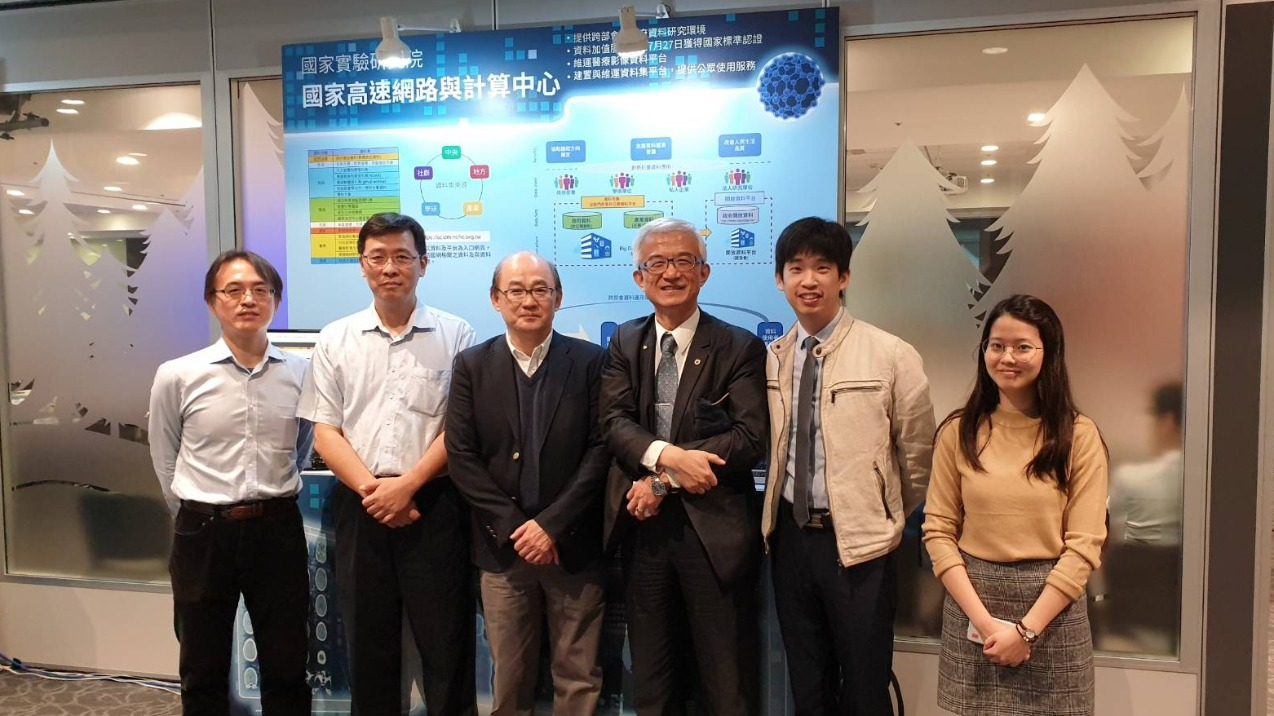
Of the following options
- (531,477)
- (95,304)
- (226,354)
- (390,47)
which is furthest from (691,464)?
(95,304)

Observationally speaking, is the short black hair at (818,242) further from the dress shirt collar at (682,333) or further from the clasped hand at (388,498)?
the clasped hand at (388,498)

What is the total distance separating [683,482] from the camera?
1979 mm

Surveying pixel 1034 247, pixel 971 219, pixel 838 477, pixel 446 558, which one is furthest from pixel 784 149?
pixel 446 558

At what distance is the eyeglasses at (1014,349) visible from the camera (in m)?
1.77

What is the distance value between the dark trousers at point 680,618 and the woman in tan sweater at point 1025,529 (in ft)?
1.79

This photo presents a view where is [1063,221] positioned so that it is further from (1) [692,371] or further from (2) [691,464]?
(2) [691,464]

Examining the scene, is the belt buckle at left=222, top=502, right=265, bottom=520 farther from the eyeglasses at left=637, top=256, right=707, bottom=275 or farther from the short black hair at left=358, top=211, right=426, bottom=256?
the eyeglasses at left=637, top=256, right=707, bottom=275

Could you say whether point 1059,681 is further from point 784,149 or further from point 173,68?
point 173,68

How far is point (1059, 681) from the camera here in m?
1.79

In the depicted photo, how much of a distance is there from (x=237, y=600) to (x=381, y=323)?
1.03 metres

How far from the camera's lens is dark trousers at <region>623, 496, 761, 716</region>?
2041mm

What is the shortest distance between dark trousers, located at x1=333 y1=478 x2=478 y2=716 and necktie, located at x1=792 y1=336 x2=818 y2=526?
103cm

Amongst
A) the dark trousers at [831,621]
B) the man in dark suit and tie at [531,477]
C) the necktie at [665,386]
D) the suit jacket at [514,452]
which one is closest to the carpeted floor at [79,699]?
the man in dark suit and tie at [531,477]

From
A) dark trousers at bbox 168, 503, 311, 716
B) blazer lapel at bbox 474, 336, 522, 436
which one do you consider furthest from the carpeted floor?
blazer lapel at bbox 474, 336, 522, 436
